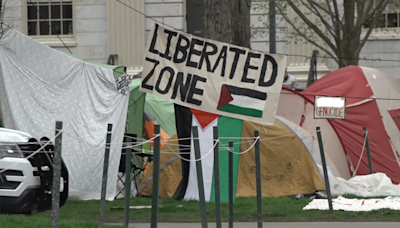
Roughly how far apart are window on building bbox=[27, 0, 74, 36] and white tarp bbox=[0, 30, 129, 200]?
11.1 meters

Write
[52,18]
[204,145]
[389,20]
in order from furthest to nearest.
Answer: [52,18]
[389,20]
[204,145]

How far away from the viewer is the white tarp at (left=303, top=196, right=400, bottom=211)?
1149 centimetres

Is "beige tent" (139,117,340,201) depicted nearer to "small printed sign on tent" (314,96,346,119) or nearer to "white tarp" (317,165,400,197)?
"white tarp" (317,165,400,197)

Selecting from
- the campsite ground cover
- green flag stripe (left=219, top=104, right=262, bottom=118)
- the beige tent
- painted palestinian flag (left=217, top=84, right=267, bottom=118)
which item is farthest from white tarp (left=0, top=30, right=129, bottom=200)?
painted palestinian flag (left=217, top=84, right=267, bottom=118)

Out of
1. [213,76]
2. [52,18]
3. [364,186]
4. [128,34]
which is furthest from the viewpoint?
[52,18]

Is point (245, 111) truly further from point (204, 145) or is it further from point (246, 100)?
point (204, 145)

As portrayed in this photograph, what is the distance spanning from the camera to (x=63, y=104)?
1298 centimetres

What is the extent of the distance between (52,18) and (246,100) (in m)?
15.8

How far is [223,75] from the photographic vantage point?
31.7 ft

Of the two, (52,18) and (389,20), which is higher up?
(52,18)

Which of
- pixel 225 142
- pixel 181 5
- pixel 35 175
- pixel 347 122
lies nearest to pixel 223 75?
pixel 35 175

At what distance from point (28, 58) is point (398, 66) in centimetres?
1432

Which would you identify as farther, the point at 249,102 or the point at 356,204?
the point at 356,204

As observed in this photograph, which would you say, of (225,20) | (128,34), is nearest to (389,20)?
(128,34)
